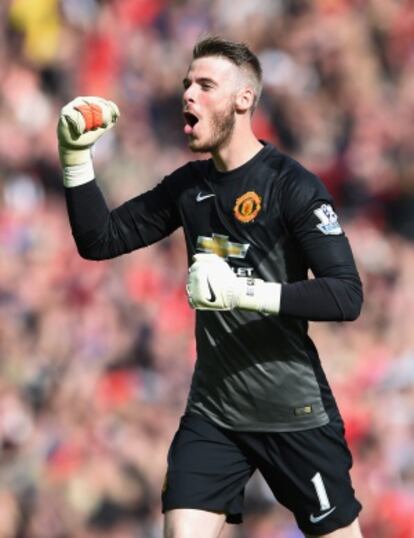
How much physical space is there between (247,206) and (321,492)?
39.8 inches

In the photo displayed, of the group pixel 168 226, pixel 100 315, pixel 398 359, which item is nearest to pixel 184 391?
pixel 100 315

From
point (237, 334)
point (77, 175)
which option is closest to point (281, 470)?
point (237, 334)

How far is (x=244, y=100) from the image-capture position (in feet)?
13.7

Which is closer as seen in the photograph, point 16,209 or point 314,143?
point 314,143

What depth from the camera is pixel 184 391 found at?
7.31 meters

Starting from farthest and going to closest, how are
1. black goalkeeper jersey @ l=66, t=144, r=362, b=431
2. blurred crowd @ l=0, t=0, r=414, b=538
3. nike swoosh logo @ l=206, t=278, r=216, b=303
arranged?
1. blurred crowd @ l=0, t=0, r=414, b=538
2. black goalkeeper jersey @ l=66, t=144, r=362, b=431
3. nike swoosh logo @ l=206, t=278, r=216, b=303

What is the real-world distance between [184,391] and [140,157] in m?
1.75

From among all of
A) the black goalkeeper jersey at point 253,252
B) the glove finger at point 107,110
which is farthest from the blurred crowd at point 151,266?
the glove finger at point 107,110

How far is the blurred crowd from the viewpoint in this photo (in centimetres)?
692

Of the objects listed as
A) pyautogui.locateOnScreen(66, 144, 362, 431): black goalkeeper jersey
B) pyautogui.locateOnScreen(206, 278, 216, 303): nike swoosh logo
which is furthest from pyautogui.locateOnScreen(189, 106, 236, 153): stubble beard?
pyautogui.locateOnScreen(206, 278, 216, 303): nike swoosh logo

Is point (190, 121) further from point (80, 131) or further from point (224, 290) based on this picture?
point (224, 290)

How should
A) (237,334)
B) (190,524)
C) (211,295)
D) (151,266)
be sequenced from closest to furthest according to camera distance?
(211,295), (190,524), (237,334), (151,266)

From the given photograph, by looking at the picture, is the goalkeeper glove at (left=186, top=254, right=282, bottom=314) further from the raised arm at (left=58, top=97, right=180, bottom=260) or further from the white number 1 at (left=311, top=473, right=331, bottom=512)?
the white number 1 at (left=311, top=473, right=331, bottom=512)

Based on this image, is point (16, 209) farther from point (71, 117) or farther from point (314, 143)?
point (71, 117)
